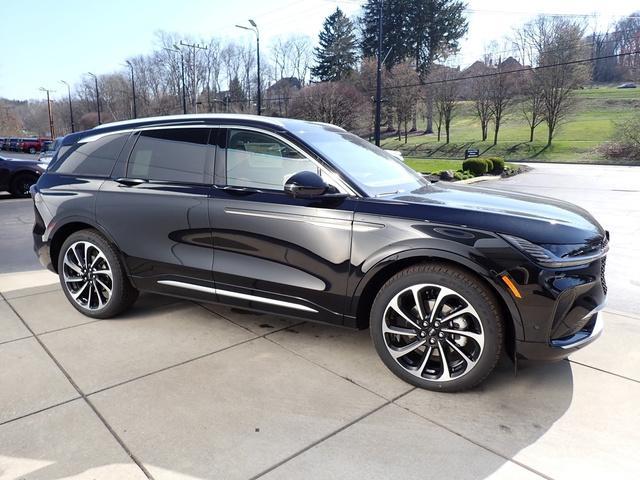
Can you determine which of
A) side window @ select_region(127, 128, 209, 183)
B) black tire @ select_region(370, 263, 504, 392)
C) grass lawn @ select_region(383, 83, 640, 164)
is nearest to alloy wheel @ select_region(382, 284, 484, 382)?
black tire @ select_region(370, 263, 504, 392)

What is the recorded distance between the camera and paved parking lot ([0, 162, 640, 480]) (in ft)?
7.79

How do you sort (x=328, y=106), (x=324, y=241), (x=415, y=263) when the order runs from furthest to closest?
1. (x=328, y=106)
2. (x=324, y=241)
3. (x=415, y=263)

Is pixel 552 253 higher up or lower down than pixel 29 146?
lower down

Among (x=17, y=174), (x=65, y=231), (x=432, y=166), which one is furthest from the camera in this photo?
(x=432, y=166)

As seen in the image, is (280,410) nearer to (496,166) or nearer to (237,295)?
(237,295)

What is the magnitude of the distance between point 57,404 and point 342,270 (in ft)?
6.31

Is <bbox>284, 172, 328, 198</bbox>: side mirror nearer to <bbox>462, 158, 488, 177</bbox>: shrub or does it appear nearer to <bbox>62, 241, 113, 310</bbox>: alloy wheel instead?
<bbox>62, 241, 113, 310</bbox>: alloy wheel

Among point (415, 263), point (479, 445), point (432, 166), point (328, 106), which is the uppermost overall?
point (328, 106)

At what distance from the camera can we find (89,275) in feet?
13.9

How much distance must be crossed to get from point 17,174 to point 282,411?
13.8 m

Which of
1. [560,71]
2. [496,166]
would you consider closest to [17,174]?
[496,166]

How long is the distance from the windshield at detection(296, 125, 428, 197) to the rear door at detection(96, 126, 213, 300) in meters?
0.89

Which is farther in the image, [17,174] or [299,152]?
[17,174]

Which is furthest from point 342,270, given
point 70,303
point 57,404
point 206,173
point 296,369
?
point 70,303
